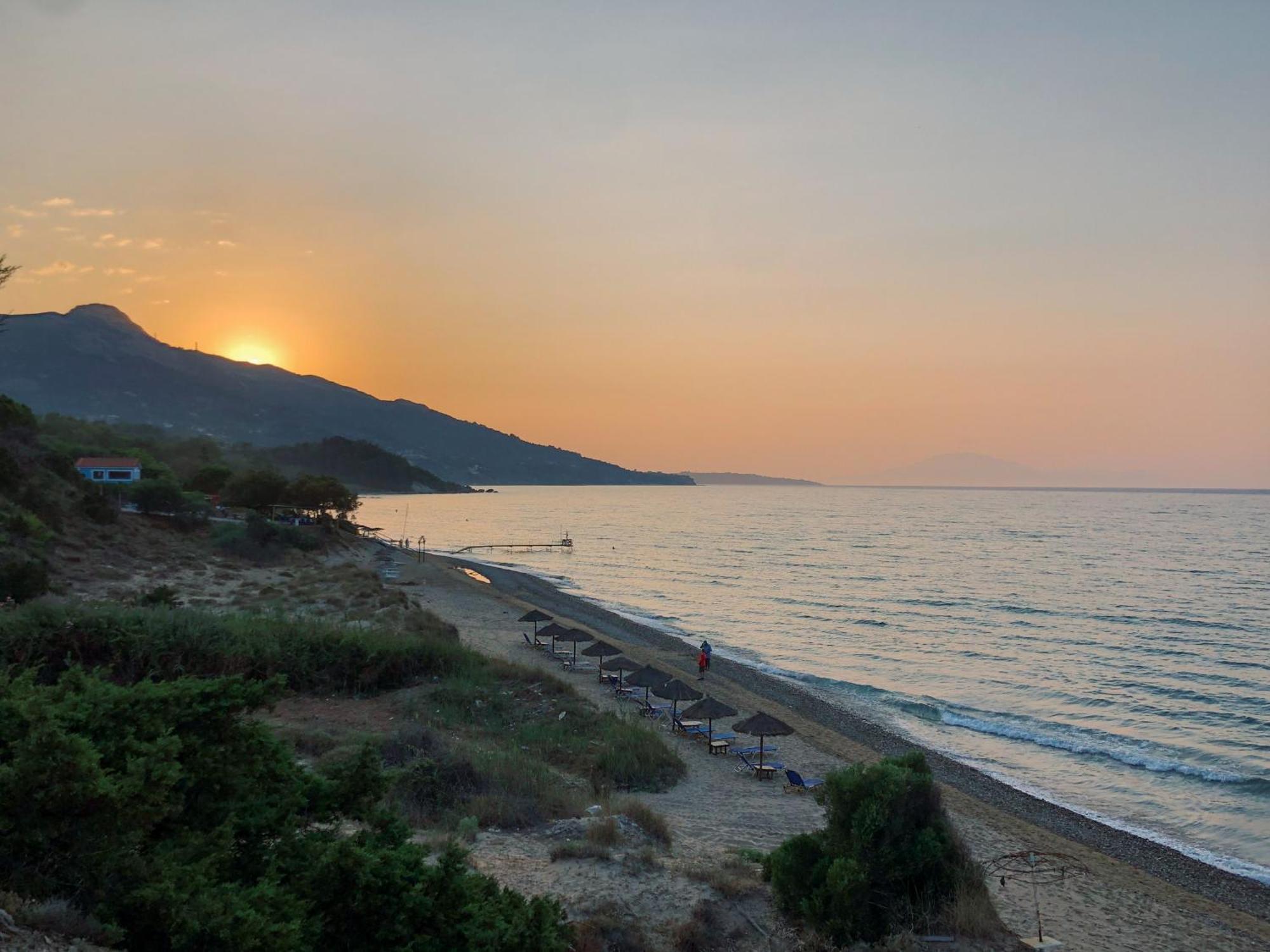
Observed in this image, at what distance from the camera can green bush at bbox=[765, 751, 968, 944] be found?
326 inches

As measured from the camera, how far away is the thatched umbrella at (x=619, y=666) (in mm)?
25094

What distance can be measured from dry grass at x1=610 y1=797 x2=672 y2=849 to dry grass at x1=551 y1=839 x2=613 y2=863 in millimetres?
1278

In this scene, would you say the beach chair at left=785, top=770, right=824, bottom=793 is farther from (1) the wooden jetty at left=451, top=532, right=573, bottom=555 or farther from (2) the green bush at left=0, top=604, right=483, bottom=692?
(1) the wooden jetty at left=451, top=532, right=573, bottom=555

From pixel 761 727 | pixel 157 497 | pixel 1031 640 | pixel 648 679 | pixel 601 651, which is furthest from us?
pixel 157 497

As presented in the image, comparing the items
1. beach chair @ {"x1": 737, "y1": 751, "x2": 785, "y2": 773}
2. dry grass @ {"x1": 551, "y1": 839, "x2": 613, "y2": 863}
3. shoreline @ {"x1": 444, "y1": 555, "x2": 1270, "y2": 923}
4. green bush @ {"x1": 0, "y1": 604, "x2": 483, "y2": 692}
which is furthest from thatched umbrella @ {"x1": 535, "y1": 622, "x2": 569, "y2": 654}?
dry grass @ {"x1": 551, "y1": 839, "x2": 613, "y2": 863}

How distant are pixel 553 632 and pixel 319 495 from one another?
3525cm

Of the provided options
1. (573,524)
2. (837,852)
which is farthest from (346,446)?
(837,852)

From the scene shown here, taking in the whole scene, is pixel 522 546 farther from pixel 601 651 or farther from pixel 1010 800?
pixel 1010 800

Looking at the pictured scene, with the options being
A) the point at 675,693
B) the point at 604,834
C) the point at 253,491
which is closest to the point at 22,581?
the point at 675,693

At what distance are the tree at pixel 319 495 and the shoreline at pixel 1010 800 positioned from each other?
99.1 feet

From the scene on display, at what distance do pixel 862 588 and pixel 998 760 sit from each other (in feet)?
108

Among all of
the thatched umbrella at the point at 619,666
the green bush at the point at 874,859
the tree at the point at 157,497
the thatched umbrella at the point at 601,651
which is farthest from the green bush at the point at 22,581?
the green bush at the point at 874,859

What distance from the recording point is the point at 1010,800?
17.8 metres

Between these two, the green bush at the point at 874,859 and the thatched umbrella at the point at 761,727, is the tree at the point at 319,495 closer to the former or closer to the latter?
the thatched umbrella at the point at 761,727
